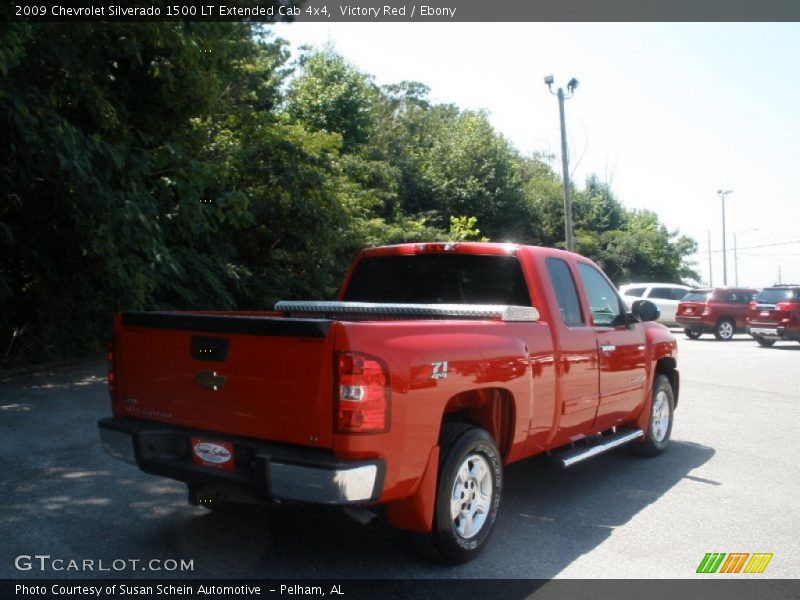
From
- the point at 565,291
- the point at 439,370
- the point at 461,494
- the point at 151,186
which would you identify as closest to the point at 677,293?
→ the point at 151,186

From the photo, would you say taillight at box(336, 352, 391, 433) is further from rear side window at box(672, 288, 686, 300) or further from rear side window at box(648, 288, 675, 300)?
rear side window at box(672, 288, 686, 300)

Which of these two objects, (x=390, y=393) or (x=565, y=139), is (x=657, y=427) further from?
(x=565, y=139)

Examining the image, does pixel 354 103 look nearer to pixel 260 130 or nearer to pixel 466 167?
pixel 260 130

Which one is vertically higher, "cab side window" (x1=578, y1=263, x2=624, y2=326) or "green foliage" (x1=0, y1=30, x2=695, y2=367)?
"green foliage" (x1=0, y1=30, x2=695, y2=367)

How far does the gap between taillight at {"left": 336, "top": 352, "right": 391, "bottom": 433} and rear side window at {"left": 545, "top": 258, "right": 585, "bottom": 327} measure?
2.26 m

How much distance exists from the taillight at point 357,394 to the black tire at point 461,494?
69cm

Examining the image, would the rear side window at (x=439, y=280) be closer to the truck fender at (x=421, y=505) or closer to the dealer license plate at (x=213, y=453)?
the truck fender at (x=421, y=505)

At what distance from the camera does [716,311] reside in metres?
23.3

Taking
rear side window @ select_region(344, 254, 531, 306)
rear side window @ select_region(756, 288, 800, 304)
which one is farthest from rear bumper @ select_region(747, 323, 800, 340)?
rear side window @ select_region(344, 254, 531, 306)

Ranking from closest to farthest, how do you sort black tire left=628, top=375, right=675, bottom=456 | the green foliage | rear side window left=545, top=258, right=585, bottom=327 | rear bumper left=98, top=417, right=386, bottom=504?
rear bumper left=98, top=417, right=386, bottom=504
rear side window left=545, top=258, right=585, bottom=327
black tire left=628, top=375, right=675, bottom=456
the green foliage

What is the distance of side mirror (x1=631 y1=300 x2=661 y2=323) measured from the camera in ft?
21.5

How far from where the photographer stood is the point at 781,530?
4.99 metres

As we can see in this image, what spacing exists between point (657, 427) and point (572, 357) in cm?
233

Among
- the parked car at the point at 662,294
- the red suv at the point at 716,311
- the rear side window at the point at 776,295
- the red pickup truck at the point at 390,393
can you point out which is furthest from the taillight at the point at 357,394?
the parked car at the point at 662,294
